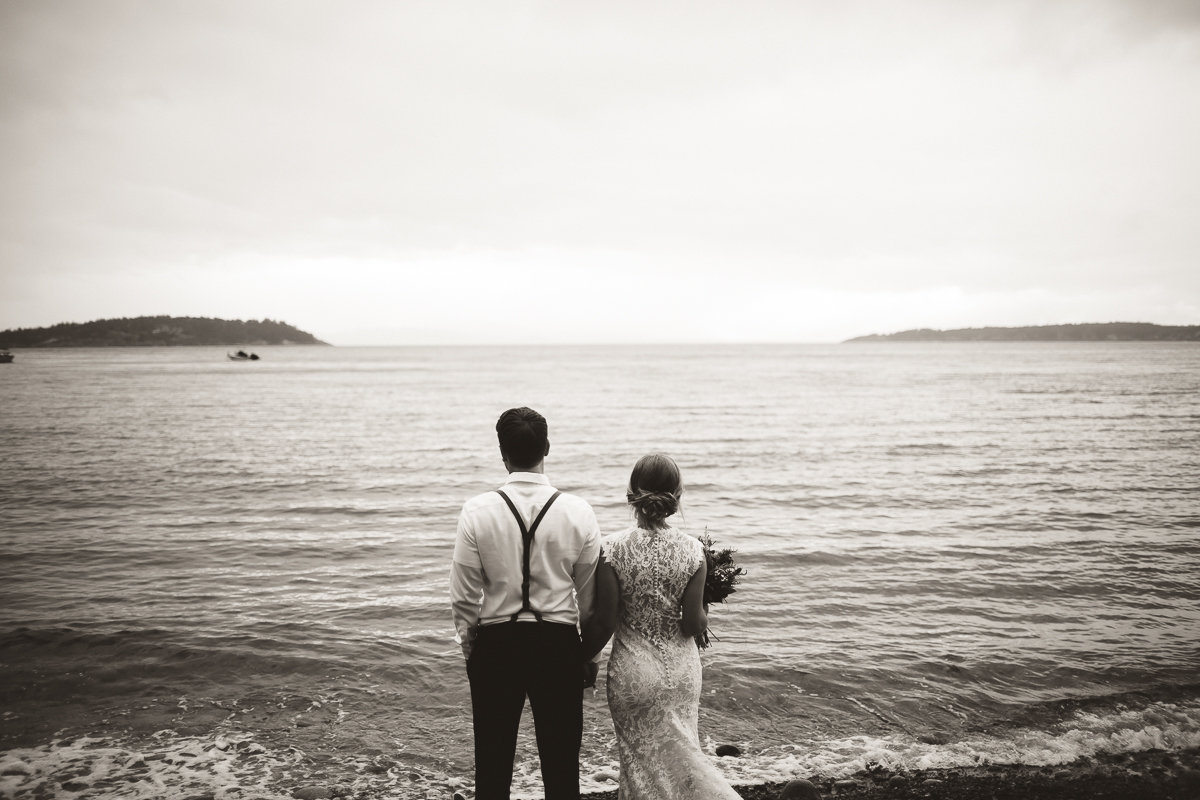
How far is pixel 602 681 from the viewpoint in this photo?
315 inches

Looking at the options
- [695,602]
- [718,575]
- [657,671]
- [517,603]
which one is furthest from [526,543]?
[718,575]

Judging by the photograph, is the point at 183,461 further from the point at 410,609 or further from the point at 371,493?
the point at 410,609

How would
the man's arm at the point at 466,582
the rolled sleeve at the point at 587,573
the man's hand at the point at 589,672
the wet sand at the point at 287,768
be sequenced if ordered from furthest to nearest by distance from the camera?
the wet sand at the point at 287,768 → the man's hand at the point at 589,672 → the rolled sleeve at the point at 587,573 → the man's arm at the point at 466,582

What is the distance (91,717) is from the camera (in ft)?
21.8

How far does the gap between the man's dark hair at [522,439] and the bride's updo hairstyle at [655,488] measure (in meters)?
0.61

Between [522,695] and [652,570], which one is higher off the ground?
[652,570]

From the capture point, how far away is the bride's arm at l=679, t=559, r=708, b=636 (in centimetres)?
400

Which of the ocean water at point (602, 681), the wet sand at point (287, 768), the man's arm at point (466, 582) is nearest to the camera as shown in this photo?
the man's arm at point (466, 582)

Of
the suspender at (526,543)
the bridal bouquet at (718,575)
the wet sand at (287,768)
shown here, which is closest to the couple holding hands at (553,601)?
the suspender at (526,543)

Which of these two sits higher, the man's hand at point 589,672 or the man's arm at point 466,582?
the man's arm at point 466,582

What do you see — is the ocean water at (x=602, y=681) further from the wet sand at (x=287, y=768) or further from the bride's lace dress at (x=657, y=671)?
the bride's lace dress at (x=657, y=671)

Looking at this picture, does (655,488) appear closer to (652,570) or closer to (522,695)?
(652,570)

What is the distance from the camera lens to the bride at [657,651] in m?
3.99

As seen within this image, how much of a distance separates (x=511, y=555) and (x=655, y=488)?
2.93ft
